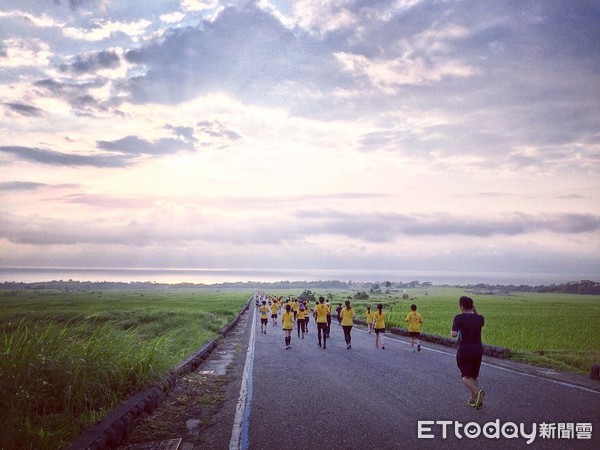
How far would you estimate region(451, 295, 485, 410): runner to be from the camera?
7.70 meters

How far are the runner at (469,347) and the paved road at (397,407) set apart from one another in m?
0.43

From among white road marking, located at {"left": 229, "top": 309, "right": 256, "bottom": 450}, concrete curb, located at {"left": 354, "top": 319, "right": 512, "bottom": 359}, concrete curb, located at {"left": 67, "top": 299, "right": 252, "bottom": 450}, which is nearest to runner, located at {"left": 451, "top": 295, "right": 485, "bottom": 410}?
white road marking, located at {"left": 229, "top": 309, "right": 256, "bottom": 450}

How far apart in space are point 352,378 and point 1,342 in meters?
7.48

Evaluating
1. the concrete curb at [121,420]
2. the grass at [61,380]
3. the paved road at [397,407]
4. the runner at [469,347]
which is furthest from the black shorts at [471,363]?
the grass at [61,380]

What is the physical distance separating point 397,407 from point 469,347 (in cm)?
168

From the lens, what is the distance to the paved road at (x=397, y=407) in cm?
598

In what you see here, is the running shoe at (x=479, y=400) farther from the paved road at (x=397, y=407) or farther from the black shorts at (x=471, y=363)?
the black shorts at (x=471, y=363)

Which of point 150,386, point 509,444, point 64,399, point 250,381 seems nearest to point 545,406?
point 509,444

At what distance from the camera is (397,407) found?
7621 mm

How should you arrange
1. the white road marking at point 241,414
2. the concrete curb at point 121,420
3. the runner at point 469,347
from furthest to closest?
the runner at point 469,347 → the white road marking at point 241,414 → the concrete curb at point 121,420

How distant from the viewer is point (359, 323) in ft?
106

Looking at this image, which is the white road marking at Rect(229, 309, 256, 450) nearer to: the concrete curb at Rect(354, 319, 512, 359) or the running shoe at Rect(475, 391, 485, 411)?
the running shoe at Rect(475, 391, 485, 411)

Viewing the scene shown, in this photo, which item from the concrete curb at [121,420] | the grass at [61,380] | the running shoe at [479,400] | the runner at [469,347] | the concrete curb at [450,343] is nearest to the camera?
the concrete curb at [121,420]

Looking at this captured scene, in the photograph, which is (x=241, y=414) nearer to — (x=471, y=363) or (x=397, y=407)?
(x=397, y=407)
